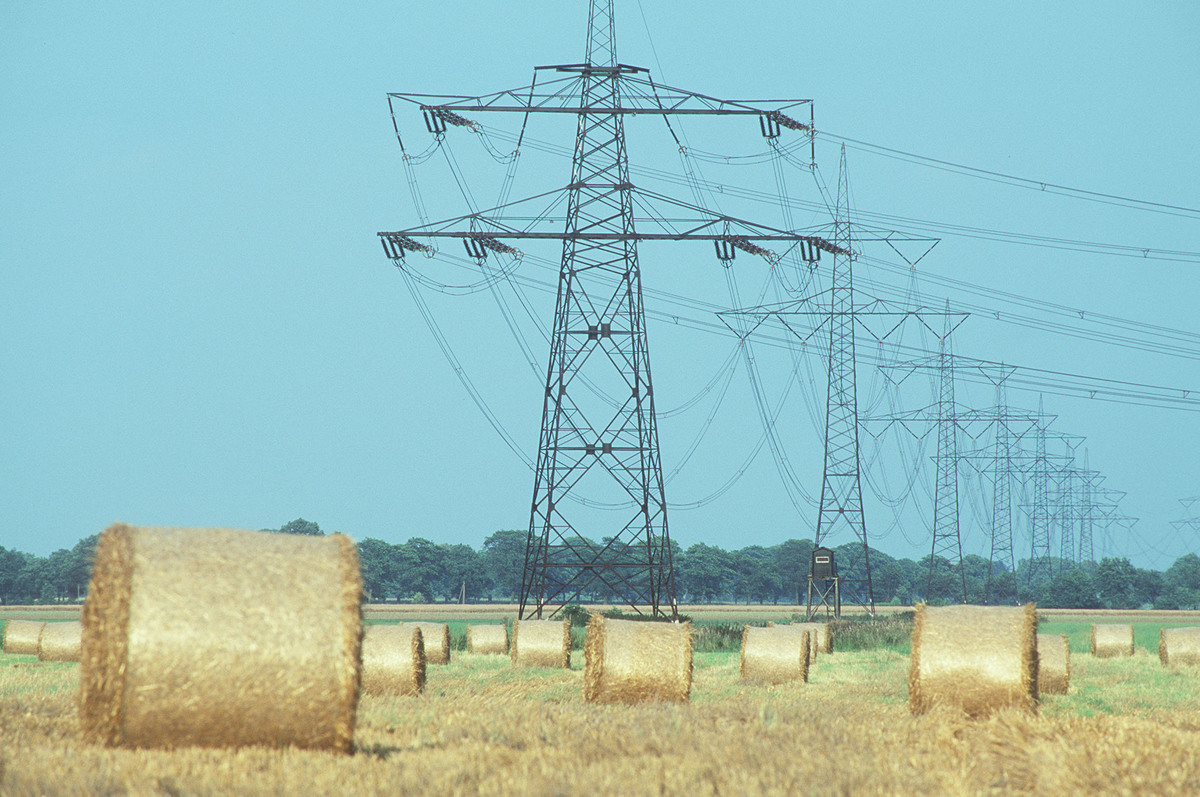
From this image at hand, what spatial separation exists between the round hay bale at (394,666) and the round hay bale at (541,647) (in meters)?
6.57

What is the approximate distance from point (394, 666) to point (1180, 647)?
17597mm

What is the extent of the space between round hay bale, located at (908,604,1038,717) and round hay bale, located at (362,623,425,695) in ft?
22.4

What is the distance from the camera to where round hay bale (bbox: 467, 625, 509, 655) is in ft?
90.8

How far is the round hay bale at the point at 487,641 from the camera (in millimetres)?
27672

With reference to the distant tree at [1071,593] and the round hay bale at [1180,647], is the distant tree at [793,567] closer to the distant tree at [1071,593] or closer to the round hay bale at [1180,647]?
the distant tree at [1071,593]

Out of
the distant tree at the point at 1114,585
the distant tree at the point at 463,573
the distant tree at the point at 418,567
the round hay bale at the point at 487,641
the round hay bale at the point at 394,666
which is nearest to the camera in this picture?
the round hay bale at the point at 394,666

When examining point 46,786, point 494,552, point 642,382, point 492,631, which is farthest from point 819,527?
point 494,552

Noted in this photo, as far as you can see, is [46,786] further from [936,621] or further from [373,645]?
[936,621]

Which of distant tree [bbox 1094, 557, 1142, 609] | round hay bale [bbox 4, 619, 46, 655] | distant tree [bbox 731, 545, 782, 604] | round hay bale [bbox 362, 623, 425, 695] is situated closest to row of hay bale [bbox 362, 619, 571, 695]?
round hay bale [bbox 362, 623, 425, 695]

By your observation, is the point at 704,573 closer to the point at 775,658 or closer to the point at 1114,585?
the point at 1114,585

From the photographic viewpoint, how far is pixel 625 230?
107ft

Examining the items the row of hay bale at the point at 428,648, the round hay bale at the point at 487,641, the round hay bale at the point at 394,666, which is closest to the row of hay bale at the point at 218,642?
the row of hay bale at the point at 428,648

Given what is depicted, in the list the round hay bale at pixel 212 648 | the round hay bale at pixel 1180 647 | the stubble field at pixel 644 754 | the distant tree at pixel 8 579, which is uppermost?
the round hay bale at pixel 212 648

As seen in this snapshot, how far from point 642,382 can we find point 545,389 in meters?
2.58
